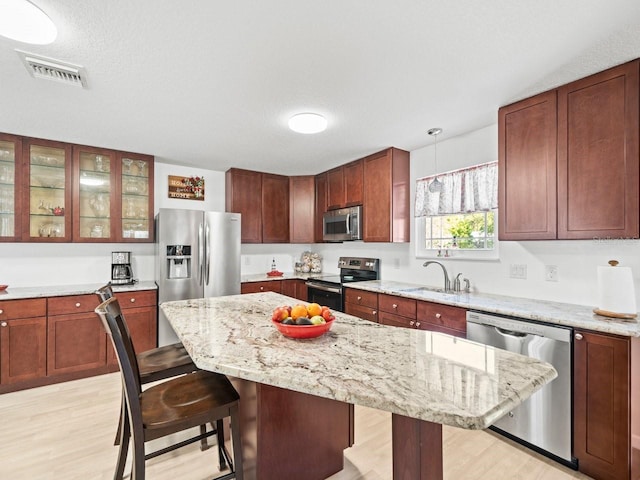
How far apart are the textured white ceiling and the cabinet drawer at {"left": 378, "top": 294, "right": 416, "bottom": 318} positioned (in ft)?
5.31

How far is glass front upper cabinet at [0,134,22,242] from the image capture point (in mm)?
3033

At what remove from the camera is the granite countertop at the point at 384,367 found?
2.89 ft

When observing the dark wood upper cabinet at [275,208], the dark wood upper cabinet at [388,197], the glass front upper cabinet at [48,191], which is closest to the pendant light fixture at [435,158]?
the dark wood upper cabinet at [388,197]

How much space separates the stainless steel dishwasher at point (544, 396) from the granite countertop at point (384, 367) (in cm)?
94

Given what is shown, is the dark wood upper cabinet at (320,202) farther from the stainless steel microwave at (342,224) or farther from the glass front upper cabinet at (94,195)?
the glass front upper cabinet at (94,195)

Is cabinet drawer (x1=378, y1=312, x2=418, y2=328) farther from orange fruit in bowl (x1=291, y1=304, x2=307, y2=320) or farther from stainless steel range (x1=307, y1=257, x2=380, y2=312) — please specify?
orange fruit in bowl (x1=291, y1=304, x2=307, y2=320)

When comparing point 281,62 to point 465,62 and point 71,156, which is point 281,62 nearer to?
point 465,62

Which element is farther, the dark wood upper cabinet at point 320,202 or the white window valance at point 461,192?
the dark wood upper cabinet at point 320,202

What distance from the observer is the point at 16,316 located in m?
2.85

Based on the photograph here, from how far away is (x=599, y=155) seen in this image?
197 centimetres

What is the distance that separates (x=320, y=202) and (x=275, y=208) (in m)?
0.69

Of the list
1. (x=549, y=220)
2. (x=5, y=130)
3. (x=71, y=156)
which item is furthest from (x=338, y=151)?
(x=5, y=130)

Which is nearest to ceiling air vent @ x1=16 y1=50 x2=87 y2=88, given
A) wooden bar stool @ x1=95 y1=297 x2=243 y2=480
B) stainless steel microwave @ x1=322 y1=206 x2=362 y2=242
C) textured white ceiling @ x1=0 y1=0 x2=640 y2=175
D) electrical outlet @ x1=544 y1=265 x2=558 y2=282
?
textured white ceiling @ x1=0 y1=0 x2=640 y2=175

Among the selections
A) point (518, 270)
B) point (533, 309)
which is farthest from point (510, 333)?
point (518, 270)
